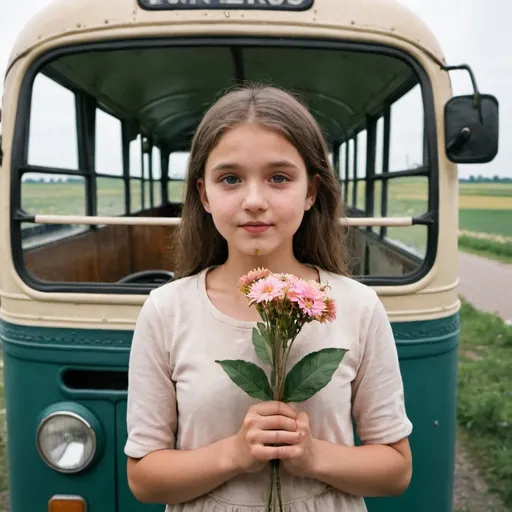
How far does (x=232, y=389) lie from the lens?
1085 mm

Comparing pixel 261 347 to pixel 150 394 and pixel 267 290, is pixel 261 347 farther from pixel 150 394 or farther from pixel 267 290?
pixel 150 394

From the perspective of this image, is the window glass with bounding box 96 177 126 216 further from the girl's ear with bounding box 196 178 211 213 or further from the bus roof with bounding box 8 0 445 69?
the girl's ear with bounding box 196 178 211 213

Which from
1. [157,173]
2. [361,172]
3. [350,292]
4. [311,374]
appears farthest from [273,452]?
[157,173]

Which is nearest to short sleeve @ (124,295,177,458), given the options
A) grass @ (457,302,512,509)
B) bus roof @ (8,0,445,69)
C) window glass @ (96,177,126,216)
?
bus roof @ (8,0,445,69)

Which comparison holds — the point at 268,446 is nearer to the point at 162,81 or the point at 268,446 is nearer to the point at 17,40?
the point at 17,40

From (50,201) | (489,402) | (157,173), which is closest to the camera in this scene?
(50,201)

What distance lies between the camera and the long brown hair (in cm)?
113

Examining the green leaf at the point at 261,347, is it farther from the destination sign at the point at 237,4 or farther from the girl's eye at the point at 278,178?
the destination sign at the point at 237,4

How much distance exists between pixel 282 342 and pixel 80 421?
1.30 meters

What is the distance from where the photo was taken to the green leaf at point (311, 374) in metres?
0.96

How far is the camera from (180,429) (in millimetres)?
1141

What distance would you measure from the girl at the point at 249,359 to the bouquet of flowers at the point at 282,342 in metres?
0.10

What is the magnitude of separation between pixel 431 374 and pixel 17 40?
1.81 metres

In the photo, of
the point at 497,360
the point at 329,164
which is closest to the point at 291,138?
the point at 329,164
